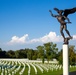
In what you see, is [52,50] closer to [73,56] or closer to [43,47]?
[43,47]

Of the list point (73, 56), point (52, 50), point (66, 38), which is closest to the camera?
point (66, 38)

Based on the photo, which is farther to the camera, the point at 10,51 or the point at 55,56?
the point at 10,51

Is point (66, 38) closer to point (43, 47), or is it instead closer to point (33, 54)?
point (43, 47)

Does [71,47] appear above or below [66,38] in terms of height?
above

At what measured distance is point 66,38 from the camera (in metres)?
12.0

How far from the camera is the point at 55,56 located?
62750mm

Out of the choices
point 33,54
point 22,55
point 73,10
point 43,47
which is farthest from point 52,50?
point 73,10

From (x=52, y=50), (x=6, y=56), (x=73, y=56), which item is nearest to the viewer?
(x=73, y=56)

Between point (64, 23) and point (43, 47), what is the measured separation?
49.8m

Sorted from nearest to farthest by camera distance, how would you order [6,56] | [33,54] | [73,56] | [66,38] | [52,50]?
[66,38] → [73,56] → [52,50] → [33,54] → [6,56]

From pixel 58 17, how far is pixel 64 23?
0.45 m

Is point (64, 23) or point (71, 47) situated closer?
point (64, 23)

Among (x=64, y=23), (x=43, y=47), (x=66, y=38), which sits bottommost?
(x=66, y=38)

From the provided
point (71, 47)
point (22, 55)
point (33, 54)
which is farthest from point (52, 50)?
point (22, 55)
